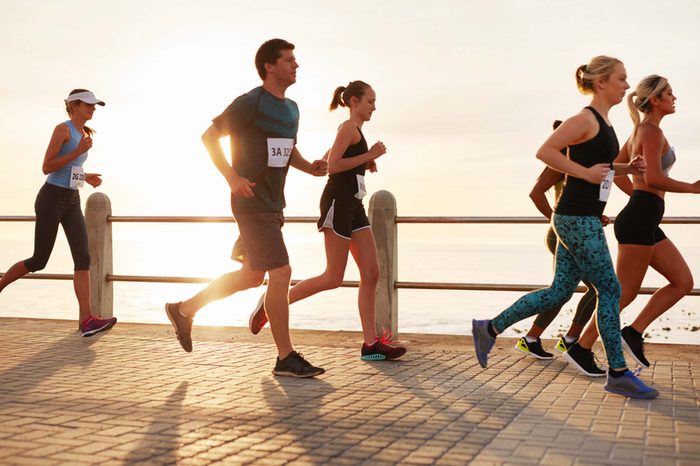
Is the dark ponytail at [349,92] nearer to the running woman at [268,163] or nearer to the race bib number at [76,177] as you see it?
the running woman at [268,163]

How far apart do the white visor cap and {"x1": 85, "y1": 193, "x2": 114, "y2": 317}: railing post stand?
5.80 feet

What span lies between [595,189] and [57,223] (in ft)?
16.5

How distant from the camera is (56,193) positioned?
29.1 ft

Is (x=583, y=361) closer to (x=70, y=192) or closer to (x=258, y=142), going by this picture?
(x=258, y=142)

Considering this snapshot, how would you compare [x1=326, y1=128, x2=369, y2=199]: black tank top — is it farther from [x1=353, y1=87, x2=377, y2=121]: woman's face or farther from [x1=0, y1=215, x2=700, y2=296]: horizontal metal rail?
[x1=0, y1=215, x2=700, y2=296]: horizontal metal rail

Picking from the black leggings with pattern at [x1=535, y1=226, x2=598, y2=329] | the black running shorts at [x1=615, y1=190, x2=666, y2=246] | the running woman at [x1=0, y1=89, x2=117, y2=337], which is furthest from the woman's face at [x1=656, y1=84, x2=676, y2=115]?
the running woman at [x1=0, y1=89, x2=117, y2=337]

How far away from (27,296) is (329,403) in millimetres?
41496

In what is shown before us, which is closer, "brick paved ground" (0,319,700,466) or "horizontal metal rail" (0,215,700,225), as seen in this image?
"brick paved ground" (0,319,700,466)

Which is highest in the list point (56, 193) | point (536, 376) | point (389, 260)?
point (56, 193)

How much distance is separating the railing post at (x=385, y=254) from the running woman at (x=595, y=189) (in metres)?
3.12

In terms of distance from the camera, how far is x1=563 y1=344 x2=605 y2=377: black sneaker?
675 centimetres

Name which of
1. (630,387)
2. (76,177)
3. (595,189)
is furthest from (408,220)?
(630,387)

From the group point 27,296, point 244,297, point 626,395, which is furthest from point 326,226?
point 244,297

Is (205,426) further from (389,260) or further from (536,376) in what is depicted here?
(389,260)
